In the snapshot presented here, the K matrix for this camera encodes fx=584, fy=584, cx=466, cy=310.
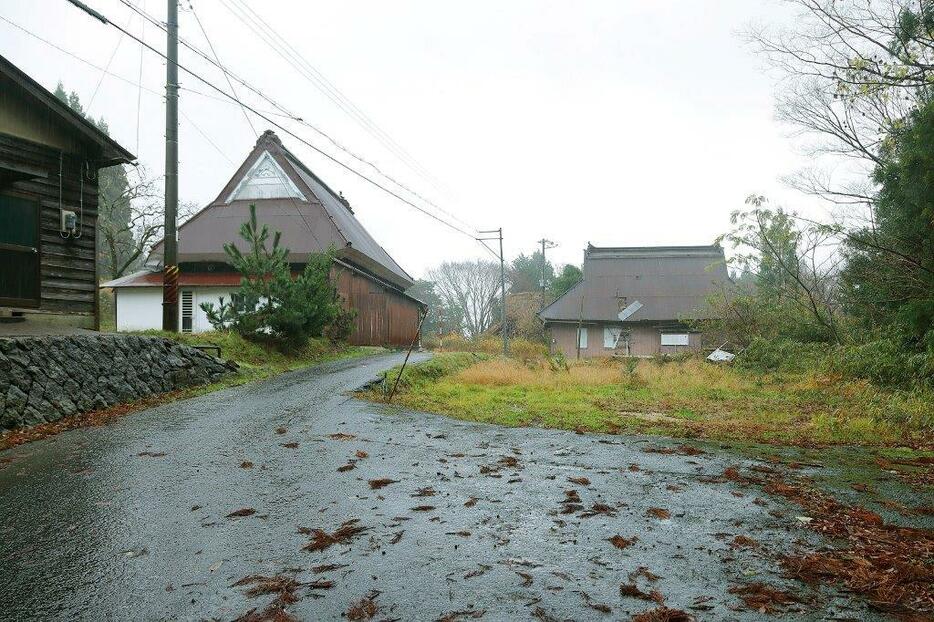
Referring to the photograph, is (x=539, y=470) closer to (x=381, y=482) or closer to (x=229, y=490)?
(x=381, y=482)

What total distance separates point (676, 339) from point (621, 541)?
31.0 meters

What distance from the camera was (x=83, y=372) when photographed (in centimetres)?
877

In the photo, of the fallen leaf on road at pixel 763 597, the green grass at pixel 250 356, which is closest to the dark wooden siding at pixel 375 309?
the green grass at pixel 250 356

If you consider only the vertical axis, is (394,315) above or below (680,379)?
above

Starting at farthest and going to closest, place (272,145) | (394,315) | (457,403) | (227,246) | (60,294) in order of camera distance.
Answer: (394,315)
(272,145)
(227,246)
(60,294)
(457,403)

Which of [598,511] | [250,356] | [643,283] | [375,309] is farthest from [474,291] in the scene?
[598,511]

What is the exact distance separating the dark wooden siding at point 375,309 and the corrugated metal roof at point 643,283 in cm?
850

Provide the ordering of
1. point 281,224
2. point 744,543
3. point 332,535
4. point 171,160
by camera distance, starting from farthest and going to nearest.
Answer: point 281,224, point 171,160, point 332,535, point 744,543

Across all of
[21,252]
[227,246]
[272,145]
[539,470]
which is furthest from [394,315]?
[539,470]

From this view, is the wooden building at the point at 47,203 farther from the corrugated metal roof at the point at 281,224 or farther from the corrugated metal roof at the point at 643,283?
A: the corrugated metal roof at the point at 643,283

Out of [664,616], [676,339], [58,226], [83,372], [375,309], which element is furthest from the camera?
[676,339]

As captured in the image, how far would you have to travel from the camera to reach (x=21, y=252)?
397 inches

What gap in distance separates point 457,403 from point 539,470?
15.6 feet

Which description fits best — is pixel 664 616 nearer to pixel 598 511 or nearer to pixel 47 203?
pixel 598 511
